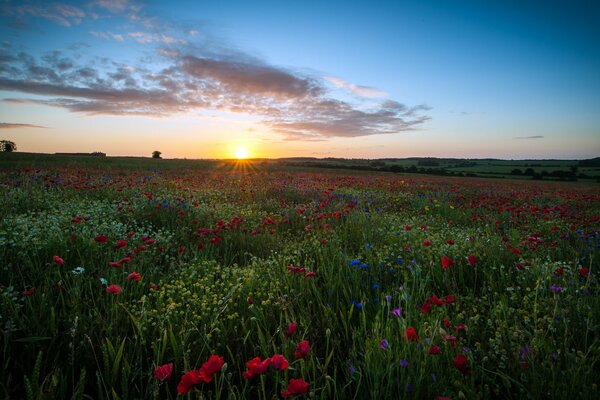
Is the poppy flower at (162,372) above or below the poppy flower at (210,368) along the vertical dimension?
below

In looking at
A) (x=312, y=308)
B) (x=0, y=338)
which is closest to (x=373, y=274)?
(x=312, y=308)

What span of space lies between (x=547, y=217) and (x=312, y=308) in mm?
6908

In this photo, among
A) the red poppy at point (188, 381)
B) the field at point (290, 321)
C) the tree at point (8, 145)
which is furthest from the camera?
the tree at point (8, 145)

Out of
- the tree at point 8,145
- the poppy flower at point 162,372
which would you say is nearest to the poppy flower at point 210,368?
the poppy flower at point 162,372

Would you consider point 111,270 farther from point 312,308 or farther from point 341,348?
point 341,348

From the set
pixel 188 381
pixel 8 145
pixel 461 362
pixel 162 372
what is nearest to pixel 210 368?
pixel 188 381

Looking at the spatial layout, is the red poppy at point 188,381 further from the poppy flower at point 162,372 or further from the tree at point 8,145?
the tree at point 8,145

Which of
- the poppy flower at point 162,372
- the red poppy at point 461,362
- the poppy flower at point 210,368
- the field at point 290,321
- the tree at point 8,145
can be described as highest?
the tree at point 8,145

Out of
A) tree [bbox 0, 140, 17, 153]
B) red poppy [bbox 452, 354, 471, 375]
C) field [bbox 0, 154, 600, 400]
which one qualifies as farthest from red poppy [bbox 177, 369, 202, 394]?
tree [bbox 0, 140, 17, 153]

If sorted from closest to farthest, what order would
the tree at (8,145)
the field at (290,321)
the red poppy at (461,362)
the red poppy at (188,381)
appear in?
1. the red poppy at (188,381)
2. the red poppy at (461,362)
3. the field at (290,321)
4. the tree at (8,145)

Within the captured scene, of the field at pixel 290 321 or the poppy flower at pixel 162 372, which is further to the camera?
the field at pixel 290 321

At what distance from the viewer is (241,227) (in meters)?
5.53

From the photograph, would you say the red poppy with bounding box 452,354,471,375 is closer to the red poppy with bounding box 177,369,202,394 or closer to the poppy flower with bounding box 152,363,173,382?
the red poppy with bounding box 177,369,202,394

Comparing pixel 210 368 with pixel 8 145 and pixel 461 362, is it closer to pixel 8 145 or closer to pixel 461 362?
pixel 461 362
